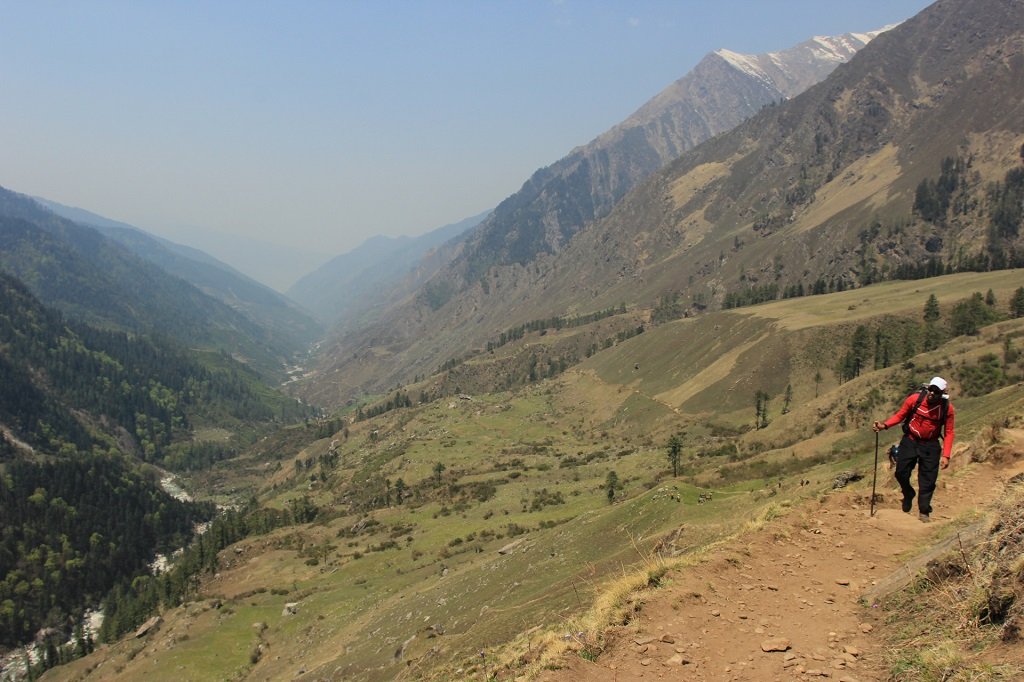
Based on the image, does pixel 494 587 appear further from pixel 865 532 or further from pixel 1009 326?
pixel 1009 326

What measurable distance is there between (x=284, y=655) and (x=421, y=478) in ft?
265

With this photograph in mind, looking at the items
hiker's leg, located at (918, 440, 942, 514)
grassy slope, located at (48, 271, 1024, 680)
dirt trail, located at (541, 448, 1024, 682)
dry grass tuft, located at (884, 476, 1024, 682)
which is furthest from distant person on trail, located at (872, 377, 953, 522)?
grassy slope, located at (48, 271, 1024, 680)

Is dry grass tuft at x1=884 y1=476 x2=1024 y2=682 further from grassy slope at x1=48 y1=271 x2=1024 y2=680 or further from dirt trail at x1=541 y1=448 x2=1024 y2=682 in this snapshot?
grassy slope at x1=48 y1=271 x2=1024 y2=680

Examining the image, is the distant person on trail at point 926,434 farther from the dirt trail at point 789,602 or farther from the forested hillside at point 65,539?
the forested hillside at point 65,539

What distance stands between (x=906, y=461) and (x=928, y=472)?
554 millimetres

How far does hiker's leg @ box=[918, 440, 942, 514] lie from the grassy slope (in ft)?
20.5

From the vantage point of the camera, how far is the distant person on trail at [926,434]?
16.0 metres

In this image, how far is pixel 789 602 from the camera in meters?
15.1

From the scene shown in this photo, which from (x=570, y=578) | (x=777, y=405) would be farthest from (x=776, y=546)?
(x=777, y=405)

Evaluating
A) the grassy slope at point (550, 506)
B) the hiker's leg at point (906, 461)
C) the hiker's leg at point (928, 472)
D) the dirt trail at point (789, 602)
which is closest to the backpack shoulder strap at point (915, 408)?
the hiker's leg at point (906, 461)

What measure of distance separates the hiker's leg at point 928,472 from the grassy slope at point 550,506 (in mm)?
6236

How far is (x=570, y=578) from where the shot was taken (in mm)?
32844

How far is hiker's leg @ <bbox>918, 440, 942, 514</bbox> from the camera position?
1616 centimetres

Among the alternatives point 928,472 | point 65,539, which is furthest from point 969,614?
point 65,539
